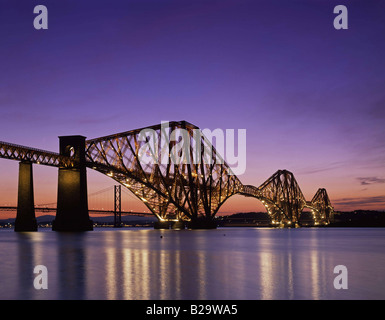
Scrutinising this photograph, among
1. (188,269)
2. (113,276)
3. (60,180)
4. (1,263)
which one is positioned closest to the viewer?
(113,276)

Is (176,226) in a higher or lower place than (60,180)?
lower

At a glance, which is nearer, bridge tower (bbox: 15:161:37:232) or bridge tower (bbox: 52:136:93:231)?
bridge tower (bbox: 15:161:37:232)

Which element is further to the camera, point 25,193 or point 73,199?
point 73,199

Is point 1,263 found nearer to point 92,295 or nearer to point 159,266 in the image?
point 159,266

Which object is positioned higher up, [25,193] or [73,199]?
[25,193]

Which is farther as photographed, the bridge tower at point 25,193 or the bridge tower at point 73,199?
the bridge tower at point 73,199

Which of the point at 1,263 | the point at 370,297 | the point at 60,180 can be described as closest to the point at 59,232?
the point at 60,180
